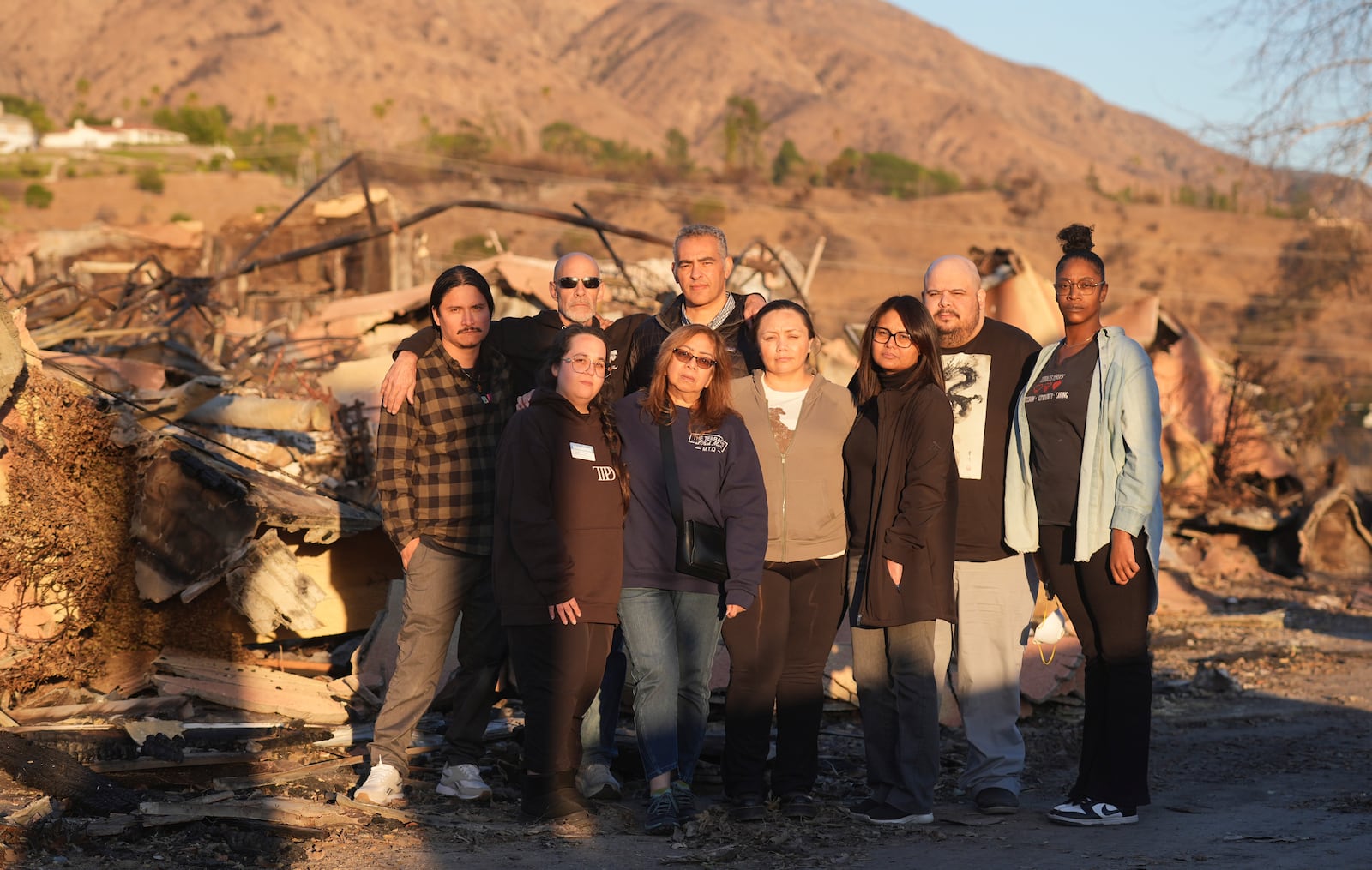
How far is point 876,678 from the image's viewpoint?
17.0 ft

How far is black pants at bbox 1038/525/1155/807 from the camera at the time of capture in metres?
5.00

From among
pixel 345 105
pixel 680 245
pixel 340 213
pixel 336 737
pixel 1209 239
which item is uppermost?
pixel 345 105

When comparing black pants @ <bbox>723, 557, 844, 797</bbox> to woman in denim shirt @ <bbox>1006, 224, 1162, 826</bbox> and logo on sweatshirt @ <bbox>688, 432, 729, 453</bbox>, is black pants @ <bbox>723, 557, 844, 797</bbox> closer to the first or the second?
logo on sweatshirt @ <bbox>688, 432, 729, 453</bbox>

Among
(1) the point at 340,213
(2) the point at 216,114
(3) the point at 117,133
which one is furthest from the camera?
(3) the point at 117,133

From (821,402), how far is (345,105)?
135037 millimetres

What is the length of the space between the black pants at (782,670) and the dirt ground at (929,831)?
0.65ft

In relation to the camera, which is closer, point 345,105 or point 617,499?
point 617,499

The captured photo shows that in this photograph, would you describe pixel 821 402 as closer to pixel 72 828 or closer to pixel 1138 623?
pixel 1138 623

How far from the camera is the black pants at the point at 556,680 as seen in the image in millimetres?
4988

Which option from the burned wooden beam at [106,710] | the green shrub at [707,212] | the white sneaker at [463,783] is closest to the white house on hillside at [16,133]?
the green shrub at [707,212]

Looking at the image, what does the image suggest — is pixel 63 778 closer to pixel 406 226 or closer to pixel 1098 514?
pixel 1098 514

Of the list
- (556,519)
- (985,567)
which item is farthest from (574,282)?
(985,567)

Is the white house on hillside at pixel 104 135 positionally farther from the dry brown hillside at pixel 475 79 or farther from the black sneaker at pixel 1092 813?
the black sneaker at pixel 1092 813

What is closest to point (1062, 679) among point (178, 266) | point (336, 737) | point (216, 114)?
point (336, 737)
